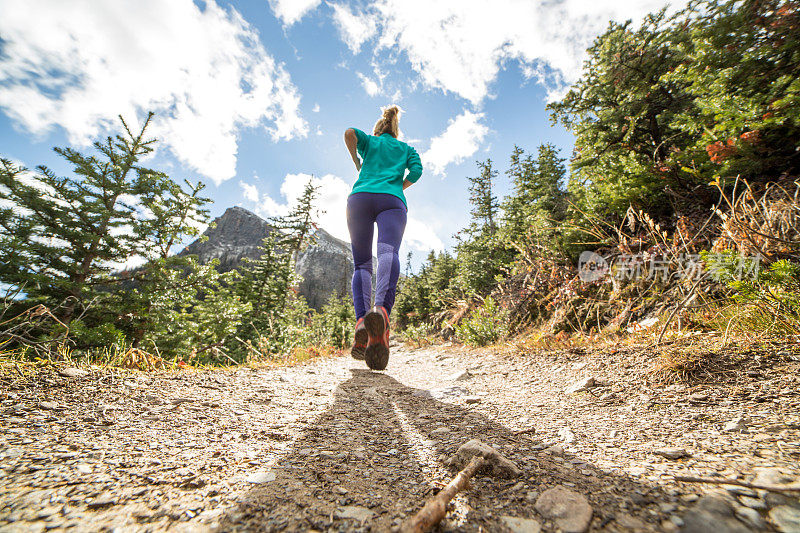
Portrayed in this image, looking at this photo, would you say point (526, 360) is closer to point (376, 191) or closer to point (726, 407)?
point (726, 407)

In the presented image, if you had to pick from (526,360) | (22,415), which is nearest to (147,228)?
(22,415)

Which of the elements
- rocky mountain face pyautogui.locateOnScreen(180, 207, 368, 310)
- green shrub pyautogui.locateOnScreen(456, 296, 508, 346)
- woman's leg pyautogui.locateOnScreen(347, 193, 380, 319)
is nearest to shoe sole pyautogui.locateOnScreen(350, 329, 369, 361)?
woman's leg pyautogui.locateOnScreen(347, 193, 380, 319)

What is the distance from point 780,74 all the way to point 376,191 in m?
4.69

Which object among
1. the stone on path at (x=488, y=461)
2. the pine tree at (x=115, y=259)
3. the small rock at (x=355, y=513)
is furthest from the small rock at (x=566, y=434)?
the pine tree at (x=115, y=259)

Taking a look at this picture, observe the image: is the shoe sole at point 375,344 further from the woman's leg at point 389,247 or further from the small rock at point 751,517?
the small rock at point 751,517

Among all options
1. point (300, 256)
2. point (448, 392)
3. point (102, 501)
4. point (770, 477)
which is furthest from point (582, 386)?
point (300, 256)

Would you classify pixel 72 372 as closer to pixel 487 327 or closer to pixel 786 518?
pixel 786 518

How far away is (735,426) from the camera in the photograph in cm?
115

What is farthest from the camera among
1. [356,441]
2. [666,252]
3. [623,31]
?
[623,31]

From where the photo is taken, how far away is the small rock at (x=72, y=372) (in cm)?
146

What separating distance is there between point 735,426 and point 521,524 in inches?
44.2

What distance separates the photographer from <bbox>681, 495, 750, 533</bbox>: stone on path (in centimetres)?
58

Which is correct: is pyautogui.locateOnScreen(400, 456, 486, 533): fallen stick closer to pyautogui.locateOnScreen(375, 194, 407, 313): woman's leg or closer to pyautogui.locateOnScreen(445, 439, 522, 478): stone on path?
pyautogui.locateOnScreen(445, 439, 522, 478): stone on path

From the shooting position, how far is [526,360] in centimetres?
332
